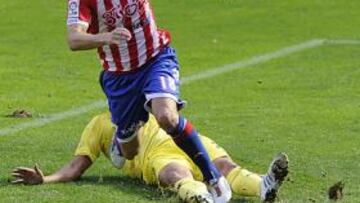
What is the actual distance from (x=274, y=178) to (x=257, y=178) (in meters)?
0.33

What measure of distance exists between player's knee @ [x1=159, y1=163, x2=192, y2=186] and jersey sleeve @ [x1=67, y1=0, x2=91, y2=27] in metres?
1.15

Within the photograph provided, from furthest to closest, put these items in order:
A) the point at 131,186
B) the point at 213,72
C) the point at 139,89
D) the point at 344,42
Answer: the point at 344,42 → the point at 213,72 → the point at 131,186 → the point at 139,89

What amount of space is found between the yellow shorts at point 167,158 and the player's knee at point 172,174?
5 centimetres

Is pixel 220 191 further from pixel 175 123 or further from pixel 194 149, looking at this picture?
pixel 175 123

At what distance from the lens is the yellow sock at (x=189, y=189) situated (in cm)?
691

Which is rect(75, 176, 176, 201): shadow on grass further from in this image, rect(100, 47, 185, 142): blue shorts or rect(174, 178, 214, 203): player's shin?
rect(100, 47, 185, 142): blue shorts

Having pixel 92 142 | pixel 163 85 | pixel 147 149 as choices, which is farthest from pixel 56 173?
pixel 163 85

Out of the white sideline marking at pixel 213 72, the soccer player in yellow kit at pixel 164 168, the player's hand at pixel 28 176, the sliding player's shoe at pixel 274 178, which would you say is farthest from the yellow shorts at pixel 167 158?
the white sideline marking at pixel 213 72

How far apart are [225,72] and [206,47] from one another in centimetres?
277

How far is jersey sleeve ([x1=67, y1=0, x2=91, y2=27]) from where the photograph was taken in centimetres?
730

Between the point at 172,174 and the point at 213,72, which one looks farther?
the point at 213,72

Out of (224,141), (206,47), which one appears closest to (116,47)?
(224,141)

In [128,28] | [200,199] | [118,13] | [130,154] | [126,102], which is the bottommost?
[130,154]

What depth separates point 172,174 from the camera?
7441 mm
